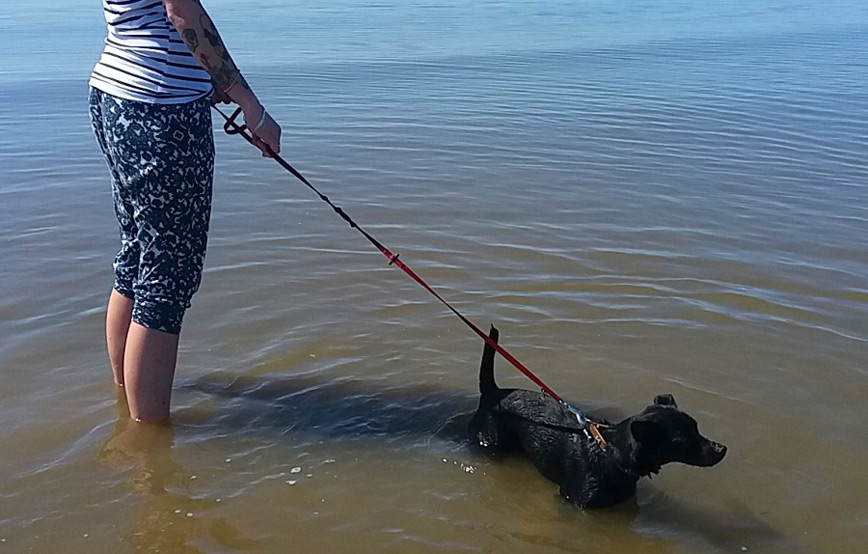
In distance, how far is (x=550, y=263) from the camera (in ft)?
21.6

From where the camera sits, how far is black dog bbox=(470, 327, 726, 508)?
3594 mm

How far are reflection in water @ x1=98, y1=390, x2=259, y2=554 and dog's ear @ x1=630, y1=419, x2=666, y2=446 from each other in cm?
156

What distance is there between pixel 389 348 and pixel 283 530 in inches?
71.4

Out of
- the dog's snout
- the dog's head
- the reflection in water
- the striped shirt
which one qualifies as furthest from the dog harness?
the striped shirt

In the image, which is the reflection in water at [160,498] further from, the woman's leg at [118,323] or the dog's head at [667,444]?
the dog's head at [667,444]

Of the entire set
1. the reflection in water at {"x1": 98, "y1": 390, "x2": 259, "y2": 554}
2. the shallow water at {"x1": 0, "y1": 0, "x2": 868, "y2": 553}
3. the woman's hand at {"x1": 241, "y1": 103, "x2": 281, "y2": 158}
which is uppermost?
the woman's hand at {"x1": 241, "y1": 103, "x2": 281, "y2": 158}

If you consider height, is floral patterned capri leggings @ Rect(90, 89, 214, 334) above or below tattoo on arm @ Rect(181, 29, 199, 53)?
below

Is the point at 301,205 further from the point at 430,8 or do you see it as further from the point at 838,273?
the point at 430,8

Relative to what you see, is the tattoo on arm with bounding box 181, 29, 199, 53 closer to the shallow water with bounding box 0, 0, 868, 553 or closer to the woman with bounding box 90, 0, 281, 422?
the woman with bounding box 90, 0, 281, 422

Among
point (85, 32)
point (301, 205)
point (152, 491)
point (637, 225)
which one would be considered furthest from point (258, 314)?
point (85, 32)

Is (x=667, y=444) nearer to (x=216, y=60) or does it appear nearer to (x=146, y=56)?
(x=216, y=60)

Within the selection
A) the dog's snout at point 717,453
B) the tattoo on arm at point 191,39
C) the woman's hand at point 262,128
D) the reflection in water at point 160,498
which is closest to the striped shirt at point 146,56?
the tattoo on arm at point 191,39

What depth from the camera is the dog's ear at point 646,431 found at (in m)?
3.54

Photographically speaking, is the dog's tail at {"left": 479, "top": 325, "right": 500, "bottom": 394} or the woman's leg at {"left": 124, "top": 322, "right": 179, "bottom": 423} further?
the dog's tail at {"left": 479, "top": 325, "right": 500, "bottom": 394}
